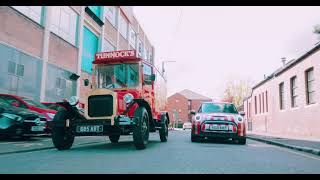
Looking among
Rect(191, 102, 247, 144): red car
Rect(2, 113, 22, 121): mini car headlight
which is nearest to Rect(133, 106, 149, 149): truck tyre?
Rect(191, 102, 247, 144): red car

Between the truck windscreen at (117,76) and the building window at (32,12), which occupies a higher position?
the building window at (32,12)

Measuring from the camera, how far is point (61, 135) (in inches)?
336

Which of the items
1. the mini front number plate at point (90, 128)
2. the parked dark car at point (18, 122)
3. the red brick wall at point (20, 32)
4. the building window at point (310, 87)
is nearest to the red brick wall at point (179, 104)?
the building window at point (310, 87)

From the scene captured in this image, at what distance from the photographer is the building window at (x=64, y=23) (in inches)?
770

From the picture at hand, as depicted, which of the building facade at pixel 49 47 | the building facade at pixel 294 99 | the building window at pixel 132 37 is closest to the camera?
the building facade at pixel 49 47

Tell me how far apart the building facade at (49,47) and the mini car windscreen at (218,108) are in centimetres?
763

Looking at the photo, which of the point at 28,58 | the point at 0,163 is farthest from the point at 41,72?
the point at 0,163

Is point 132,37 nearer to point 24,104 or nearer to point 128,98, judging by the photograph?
point 24,104

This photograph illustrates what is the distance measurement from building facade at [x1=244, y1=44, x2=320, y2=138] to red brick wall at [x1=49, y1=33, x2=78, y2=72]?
15.0 meters

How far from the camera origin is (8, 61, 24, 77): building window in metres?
15.3

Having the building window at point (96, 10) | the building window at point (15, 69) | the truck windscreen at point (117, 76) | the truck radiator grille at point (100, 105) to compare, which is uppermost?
the building window at point (96, 10)

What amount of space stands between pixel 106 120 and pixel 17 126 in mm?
3644

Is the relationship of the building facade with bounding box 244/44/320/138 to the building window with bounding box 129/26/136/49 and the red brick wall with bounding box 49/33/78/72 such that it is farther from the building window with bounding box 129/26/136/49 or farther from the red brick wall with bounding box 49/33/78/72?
the building window with bounding box 129/26/136/49

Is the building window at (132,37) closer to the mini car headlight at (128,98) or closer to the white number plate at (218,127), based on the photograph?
the white number plate at (218,127)
